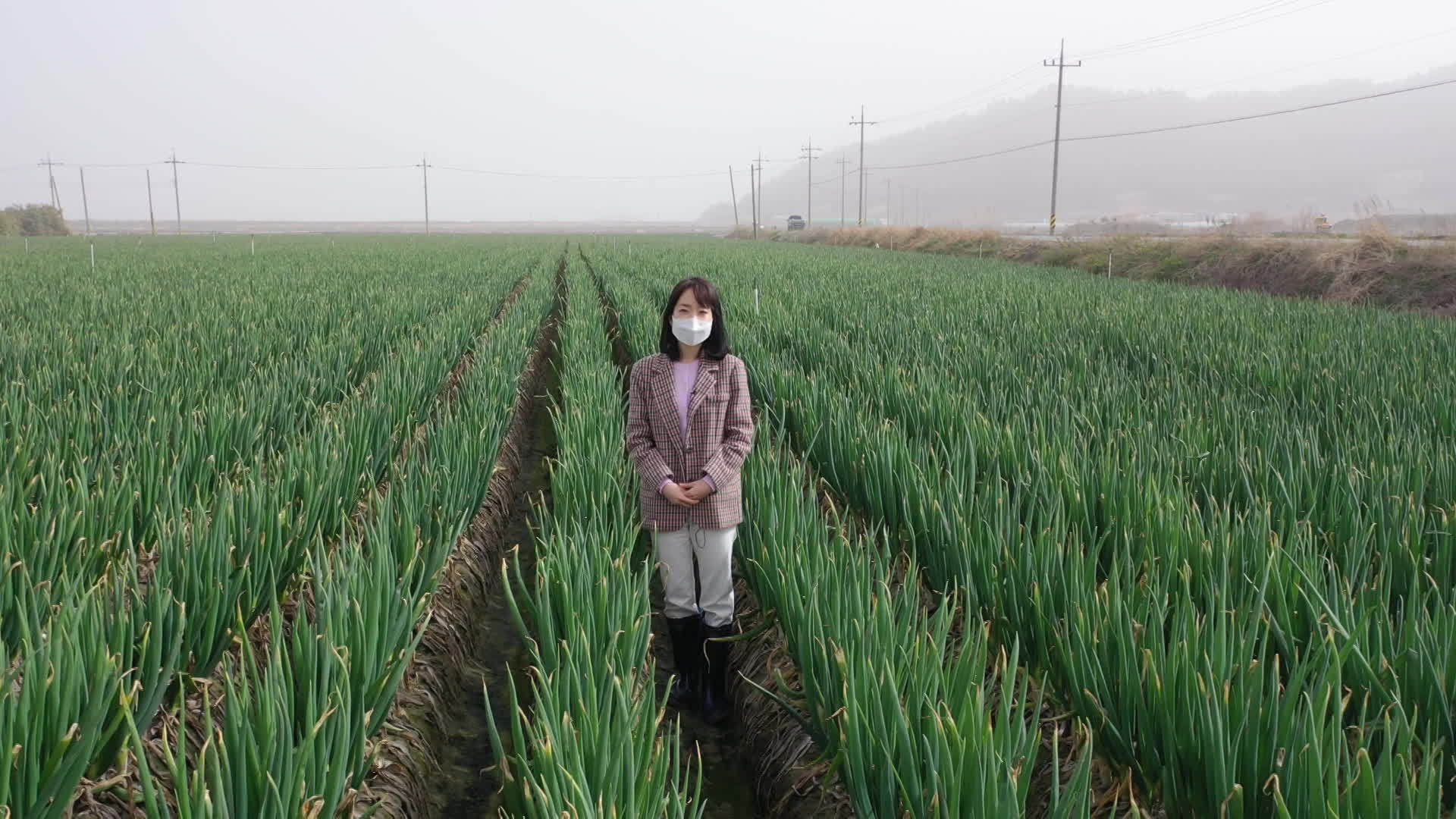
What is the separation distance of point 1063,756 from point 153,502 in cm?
259

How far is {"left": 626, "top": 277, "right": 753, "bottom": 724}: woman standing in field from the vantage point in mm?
2693

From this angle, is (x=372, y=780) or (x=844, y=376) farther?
(x=844, y=376)

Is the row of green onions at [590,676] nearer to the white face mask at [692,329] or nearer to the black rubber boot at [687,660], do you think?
the black rubber boot at [687,660]

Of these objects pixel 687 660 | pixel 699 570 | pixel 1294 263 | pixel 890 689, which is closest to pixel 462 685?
pixel 687 660

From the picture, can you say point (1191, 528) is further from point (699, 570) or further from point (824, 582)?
point (699, 570)

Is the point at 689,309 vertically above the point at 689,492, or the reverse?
the point at 689,309

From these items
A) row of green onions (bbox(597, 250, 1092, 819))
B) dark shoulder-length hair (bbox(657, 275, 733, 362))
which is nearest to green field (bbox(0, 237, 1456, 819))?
row of green onions (bbox(597, 250, 1092, 819))

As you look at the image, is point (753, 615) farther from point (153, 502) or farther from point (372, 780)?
point (153, 502)

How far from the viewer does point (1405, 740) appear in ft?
4.86

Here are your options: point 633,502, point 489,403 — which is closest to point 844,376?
point 489,403

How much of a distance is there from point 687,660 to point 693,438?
679 mm

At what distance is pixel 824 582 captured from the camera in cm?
232

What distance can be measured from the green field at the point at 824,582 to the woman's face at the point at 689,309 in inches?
24.3

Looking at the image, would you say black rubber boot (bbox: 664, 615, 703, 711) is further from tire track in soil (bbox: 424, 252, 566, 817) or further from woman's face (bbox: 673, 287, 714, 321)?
woman's face (bbox: 673, 287, 714, 321)
